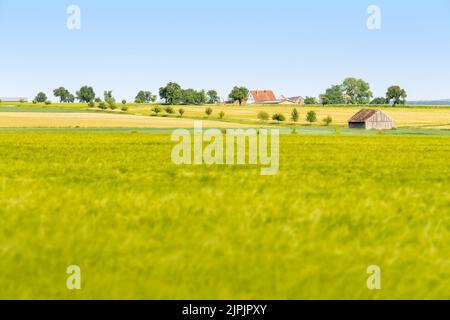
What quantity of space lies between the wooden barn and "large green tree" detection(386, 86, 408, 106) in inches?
3227

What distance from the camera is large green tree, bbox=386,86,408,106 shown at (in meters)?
180

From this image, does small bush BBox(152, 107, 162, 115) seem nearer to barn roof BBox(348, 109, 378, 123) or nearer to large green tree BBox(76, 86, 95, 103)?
barn roof BBox(348, 109, 378, 123)

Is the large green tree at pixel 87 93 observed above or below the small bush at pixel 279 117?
above

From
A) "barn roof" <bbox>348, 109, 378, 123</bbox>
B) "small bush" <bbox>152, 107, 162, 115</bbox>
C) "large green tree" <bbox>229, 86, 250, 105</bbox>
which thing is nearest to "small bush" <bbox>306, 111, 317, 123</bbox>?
"barn roof" <bbox>348, 109, 378, 123</bbox>

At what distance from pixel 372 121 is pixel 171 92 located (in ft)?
243

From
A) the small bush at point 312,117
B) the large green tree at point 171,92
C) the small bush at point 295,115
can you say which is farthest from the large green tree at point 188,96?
the small bush at point 312,117

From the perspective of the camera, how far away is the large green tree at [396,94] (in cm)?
18012

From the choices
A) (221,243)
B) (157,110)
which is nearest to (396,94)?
(157,110)

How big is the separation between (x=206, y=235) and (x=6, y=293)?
1.91m

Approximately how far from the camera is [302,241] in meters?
4.80

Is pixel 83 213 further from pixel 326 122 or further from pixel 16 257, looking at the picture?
pixel 326 122

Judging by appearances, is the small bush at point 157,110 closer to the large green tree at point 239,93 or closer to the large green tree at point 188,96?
the large green tree at point 188,96

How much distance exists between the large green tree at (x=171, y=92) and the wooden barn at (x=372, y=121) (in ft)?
229

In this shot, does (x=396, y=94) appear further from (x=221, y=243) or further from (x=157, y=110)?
(x=221, y=243)
